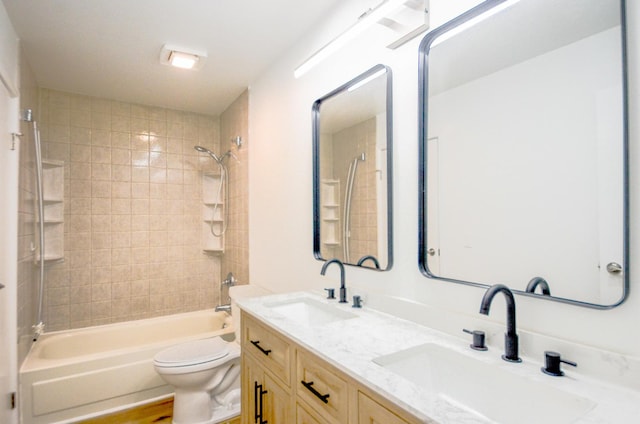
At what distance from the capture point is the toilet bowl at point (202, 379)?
2.17 meters

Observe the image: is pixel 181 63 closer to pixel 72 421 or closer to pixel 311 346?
pixel 311 346

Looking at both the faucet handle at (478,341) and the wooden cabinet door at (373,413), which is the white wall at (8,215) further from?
the faucet handle at (478,341)

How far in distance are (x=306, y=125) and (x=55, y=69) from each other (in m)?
2.06

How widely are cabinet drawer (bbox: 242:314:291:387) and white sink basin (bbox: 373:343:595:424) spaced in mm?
443

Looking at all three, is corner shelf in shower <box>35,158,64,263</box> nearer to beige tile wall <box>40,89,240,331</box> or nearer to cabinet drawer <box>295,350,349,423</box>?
beige tile wall <box>40,89,240,331</box>

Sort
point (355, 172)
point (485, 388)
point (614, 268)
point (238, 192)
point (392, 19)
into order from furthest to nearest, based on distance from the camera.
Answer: point (238, 192), point (355, 172), point (392, 19), point (485, 388), point (614, 268)

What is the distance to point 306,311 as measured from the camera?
180 centimetres

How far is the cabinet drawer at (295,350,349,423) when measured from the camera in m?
1.00

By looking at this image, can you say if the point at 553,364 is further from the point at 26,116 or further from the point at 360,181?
the point at 26,116

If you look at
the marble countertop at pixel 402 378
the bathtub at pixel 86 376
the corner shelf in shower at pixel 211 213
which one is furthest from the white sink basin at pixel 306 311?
the corner shelf in shower at pixel 211 213

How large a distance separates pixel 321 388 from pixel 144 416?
6.60ft

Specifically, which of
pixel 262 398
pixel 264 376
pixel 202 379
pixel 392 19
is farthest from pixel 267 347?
pixel 392 19

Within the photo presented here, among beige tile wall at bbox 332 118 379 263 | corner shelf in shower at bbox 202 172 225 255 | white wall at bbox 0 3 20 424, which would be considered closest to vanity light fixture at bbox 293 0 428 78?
beige tile wall at bbox 332 118 379 263

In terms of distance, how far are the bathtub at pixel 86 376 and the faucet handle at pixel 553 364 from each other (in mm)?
2468
